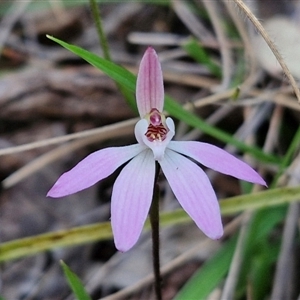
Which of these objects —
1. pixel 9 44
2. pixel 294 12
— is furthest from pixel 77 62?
pixel 294 12

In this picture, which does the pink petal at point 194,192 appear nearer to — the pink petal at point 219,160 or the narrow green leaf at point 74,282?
the pink petal at point 219,160

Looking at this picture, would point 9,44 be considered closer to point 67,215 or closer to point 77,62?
point 77,62

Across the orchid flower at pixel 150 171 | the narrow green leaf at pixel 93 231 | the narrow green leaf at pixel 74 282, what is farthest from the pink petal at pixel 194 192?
the narrow green leaf at pixel 93 231

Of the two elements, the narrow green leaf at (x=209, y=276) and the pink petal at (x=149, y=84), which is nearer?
the pink petal at (x=149, y=84)

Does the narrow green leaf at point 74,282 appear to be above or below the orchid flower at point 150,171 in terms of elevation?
below

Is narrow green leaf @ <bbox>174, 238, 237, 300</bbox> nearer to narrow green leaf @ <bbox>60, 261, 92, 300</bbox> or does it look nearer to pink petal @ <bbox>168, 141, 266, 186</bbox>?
narrow green leaf @ <bbox>60, 261, 92, 300</bbox>
